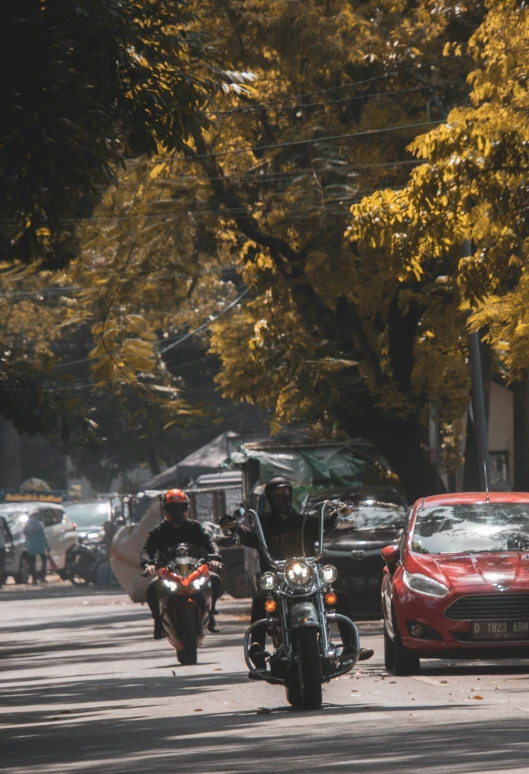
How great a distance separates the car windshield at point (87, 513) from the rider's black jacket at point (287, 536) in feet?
Answer: 130

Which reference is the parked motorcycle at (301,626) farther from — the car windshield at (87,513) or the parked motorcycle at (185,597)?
the car windshield at (87,513)

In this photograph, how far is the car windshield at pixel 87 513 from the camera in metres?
52.0

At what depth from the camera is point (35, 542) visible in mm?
45906

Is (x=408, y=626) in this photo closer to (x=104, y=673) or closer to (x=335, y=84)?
(x=104, y=673)

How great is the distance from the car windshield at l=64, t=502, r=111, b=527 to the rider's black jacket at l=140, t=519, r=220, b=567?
35.0 meters

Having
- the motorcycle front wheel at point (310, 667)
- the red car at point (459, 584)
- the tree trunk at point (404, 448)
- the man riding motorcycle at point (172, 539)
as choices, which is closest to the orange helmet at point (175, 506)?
the man riding motorcycle at point (172, 539)

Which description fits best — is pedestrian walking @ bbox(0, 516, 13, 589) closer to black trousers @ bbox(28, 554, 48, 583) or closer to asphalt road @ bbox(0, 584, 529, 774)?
black trousers @ bbox(28, 554, 48, 583)

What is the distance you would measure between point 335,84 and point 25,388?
7.04 m

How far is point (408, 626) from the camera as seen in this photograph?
45.8 ft

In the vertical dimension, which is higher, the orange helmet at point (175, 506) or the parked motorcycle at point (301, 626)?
the orange helmet at point (175, 506)

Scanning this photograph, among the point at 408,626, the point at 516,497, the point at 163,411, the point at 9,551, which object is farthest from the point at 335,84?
the point at 9,551

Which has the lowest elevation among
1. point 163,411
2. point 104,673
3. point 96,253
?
point 104,673

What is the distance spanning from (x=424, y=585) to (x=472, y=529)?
1.25 meters

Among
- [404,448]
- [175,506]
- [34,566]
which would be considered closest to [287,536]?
[175,506]
